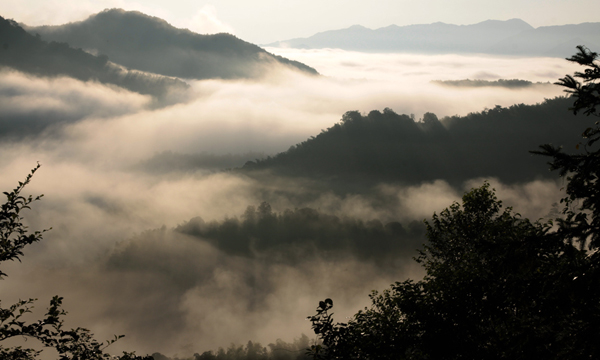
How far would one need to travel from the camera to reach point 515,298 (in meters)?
9.09

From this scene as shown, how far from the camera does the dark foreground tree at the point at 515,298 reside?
6.85 meters

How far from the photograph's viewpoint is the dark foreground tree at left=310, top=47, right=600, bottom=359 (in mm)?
6848

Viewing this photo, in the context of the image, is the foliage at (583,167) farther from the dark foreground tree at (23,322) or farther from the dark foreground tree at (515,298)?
the dark foreground tree at (23,322)

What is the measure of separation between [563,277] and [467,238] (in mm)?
16761

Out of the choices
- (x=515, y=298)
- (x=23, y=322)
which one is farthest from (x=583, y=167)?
(x=23, y=322)

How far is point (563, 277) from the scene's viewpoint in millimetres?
7000

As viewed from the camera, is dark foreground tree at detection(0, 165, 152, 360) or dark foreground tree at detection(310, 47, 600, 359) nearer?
dark foreground tree at detection(310, 47, 600, 359)

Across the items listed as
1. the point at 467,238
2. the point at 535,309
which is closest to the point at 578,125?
the point at 467,238

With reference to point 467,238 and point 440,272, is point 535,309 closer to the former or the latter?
point 440,272

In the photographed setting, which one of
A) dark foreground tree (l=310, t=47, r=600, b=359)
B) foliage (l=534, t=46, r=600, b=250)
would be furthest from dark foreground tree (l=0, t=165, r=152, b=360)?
foliage (l=534, t=46, r=600, b=250)

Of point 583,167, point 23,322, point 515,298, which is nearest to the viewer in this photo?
point 583,167

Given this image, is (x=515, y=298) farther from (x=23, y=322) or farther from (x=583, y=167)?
(x=23, y=322)

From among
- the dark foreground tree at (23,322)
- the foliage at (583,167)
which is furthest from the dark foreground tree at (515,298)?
the dark foreground tree at (23,322)

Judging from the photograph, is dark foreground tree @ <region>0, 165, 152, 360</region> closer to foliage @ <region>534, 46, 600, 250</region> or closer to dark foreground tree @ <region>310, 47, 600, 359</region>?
dark foreground tree @ <region>310, 47, 600, 359</region>
